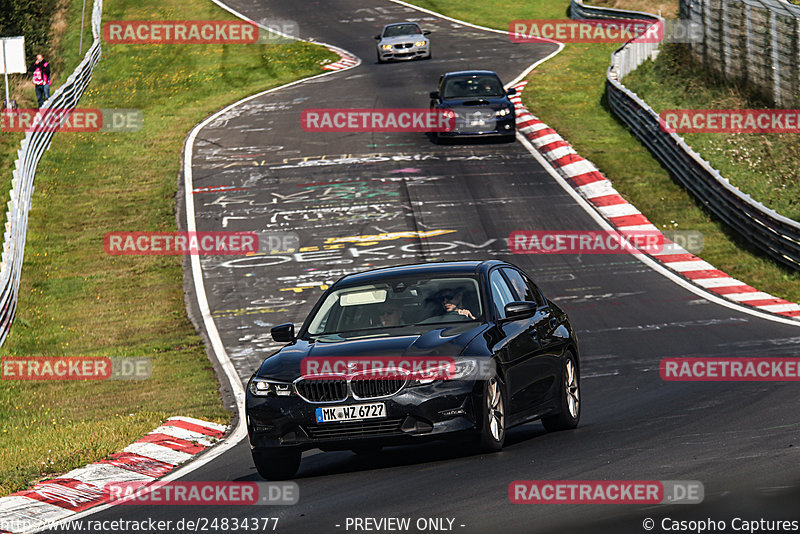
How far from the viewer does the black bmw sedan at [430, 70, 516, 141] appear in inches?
1208

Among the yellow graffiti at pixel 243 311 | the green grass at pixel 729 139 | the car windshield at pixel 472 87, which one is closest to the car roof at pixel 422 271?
the yellow graffiti at pixel 243 311

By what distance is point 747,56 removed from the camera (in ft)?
100

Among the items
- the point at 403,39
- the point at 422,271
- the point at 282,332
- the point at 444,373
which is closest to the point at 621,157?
the point at 403,39

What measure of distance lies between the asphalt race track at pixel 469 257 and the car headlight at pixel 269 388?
2.26 ft

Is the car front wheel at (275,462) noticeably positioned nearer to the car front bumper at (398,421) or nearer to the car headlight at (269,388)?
the car front bumper at (398,421)

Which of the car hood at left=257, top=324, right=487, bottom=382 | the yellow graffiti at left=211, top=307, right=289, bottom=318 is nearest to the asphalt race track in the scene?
the yellow graffiti at left=211, top=307, right=289, bottom=318

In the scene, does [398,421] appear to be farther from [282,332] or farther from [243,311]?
[243,311]

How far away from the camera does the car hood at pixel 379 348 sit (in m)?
9.21

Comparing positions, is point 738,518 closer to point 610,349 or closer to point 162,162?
point 610,349

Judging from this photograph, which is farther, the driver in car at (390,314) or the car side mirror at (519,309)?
the driver in car at (390,314)

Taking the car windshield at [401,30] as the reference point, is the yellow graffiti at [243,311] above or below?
Answer: below

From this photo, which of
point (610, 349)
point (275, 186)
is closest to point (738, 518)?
point (610, 349)

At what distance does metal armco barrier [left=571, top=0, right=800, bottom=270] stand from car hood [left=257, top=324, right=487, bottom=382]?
11956 millimetres

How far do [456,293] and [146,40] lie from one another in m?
44.5
